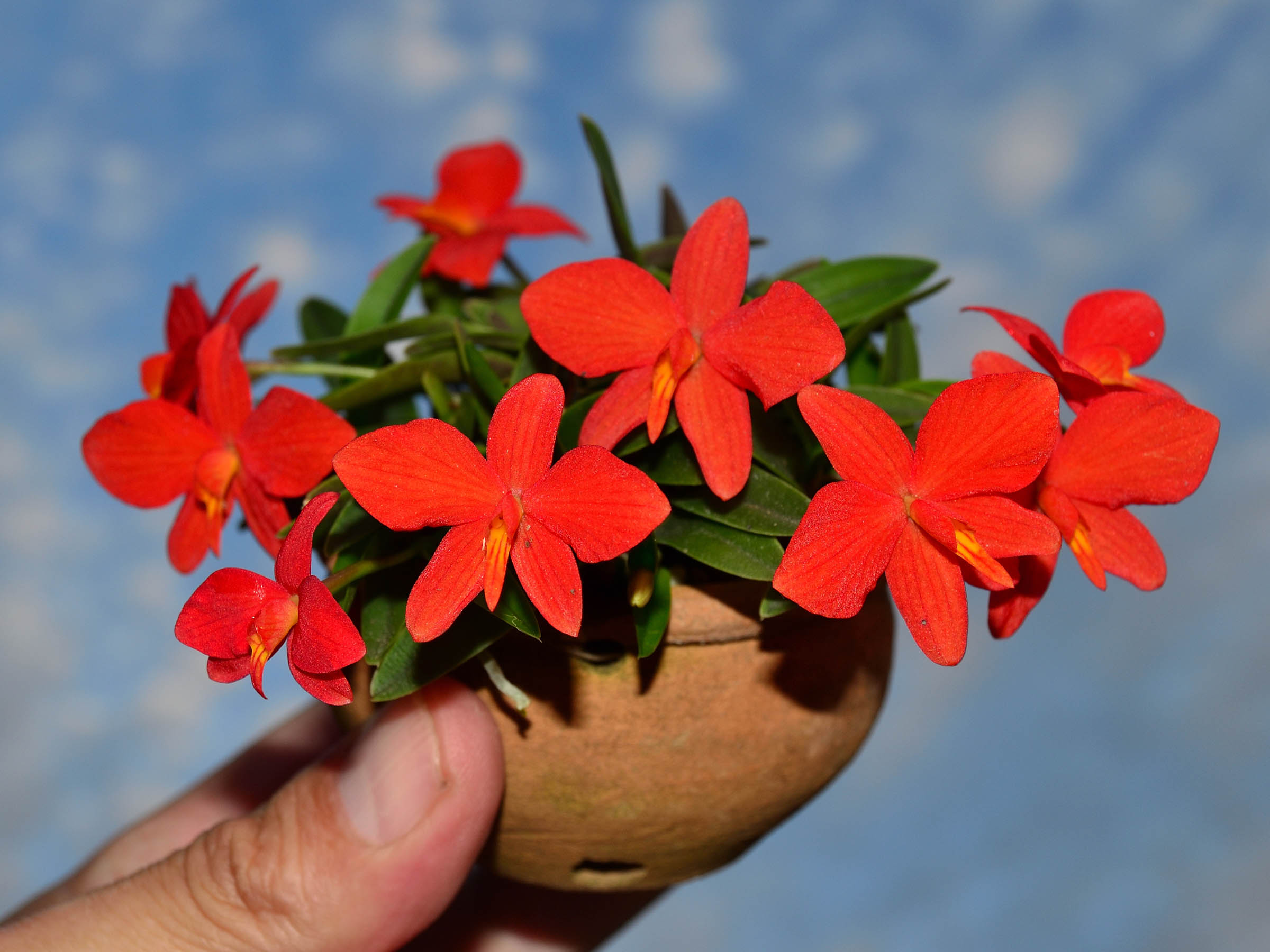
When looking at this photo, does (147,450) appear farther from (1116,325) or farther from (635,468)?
(1116,325)

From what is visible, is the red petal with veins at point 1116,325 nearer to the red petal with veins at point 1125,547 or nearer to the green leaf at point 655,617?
the red petal with veins at point 1125,547

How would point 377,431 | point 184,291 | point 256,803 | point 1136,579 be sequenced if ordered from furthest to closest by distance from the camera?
point 256,803 → point 184,291 → point 1136,579 → point 377,431

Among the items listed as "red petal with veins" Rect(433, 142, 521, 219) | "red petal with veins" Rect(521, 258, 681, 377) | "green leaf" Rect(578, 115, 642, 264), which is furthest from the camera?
"red petal with veins" Rect(433, 142, 521, 219)

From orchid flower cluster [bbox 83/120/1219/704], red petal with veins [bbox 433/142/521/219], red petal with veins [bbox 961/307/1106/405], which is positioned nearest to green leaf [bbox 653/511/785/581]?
orchid flower cluster [bbox 83/120/1219/704]

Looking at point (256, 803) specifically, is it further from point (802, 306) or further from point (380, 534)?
point (802, 306)

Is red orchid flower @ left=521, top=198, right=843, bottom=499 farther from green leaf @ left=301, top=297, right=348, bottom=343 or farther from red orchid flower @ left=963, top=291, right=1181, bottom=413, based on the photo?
green leaf @ left=301, top=297, right=348, bottom=343

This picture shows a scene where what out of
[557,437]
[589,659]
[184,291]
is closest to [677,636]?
[589,659]
